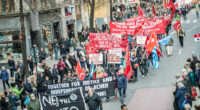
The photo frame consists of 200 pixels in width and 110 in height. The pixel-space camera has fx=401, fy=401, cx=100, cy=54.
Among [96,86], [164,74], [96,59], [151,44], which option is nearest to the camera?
[96,86]

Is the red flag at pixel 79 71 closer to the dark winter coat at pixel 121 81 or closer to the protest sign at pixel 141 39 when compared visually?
the dark winter coat at pixel 121 81

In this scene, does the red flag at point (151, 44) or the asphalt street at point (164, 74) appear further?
the red flag at point (151, 44)

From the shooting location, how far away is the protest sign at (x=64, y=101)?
495 inches

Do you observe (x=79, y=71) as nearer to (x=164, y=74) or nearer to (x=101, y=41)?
(x=101, y=41)

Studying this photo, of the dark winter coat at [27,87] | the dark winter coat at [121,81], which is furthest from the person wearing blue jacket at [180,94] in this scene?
the dark winter coat at [27,87]

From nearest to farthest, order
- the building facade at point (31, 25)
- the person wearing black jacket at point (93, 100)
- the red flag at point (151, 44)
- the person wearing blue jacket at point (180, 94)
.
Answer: the person wearing blue jacket at point (180, 94) < the person wearing black jacket at point (93, 100) < the red flag at point (151, 44) < the building facade at point (31, 25)

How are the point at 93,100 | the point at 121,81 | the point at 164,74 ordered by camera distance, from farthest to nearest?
1. the point at 164,74
2. the point at 121,81
3. the point at 93,100

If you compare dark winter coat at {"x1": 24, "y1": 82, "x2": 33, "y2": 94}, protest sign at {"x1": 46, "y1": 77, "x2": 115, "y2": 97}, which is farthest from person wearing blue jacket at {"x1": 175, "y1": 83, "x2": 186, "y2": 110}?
dark winter coat at {"x1": 24, "y1": 82, "x2": 33, "y2": 94}

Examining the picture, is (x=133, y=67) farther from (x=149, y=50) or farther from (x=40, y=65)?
(x=40, y=65)

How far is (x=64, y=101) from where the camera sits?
41.9 feet

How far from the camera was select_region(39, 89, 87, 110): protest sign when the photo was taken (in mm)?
12578

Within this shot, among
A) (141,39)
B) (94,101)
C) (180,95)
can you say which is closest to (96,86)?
(94,101)

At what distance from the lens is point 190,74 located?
16688 mm

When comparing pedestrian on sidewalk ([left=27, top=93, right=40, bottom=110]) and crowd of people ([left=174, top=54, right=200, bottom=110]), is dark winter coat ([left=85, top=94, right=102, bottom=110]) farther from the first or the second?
crowd of people ([left=174, top=54, right=200, bottom=110])
